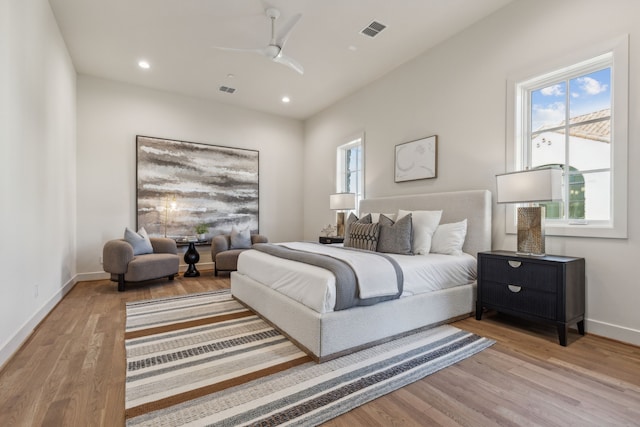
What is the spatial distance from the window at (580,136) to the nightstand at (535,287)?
487mm

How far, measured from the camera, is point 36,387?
1.85 metres

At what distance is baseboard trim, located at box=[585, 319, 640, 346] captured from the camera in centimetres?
245

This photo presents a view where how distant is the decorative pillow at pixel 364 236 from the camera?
11.5ft

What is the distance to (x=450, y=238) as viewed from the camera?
340cm

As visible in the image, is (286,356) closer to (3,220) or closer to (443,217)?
(3,220)

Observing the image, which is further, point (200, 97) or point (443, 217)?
point (200, 97)

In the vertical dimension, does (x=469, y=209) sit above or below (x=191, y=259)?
above

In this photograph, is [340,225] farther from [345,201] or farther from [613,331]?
[613,331]

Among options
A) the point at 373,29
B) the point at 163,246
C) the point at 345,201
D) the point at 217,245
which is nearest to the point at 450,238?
the point at 345,201

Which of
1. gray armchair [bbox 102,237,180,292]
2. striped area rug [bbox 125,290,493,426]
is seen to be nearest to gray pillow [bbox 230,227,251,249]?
gray armchair [bbox 102,237,180,292]

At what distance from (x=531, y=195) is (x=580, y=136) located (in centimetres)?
83

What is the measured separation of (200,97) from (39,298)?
163 inches

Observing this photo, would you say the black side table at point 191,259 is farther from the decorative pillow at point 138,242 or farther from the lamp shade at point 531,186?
the lamp shade at point 531,186

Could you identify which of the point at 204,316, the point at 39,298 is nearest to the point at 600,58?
the point at 204,316
